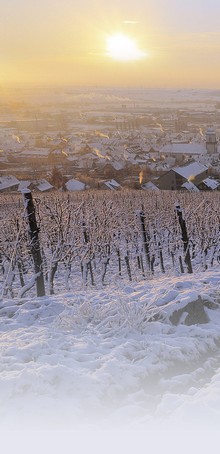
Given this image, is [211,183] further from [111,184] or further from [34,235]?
[34,235]

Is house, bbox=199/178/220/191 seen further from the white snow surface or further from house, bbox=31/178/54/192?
the white snow surface

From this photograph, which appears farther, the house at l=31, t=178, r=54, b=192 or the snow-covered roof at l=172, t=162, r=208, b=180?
the house at l=31, t=178, r=54, b=192

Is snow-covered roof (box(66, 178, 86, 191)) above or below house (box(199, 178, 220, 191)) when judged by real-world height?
above

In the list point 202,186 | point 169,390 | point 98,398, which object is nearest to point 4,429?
point 98,398

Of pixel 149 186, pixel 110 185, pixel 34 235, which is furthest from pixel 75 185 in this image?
pixel 34 235

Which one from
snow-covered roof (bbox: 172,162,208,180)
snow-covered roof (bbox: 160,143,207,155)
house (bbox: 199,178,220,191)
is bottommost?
house (bbox: 199,178,220,191)

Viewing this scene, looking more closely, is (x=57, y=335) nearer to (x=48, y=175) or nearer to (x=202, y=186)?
(x=202, y=186)

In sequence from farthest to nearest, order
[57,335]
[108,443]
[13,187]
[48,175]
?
[48,175], [13,187], [57,335], [108,443]

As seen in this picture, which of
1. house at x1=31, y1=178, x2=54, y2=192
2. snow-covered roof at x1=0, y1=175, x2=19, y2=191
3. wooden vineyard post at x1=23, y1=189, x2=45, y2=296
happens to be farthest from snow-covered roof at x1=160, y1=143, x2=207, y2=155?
wooden vineyard post at x1=23, y1=189, x2=45, y2=296
